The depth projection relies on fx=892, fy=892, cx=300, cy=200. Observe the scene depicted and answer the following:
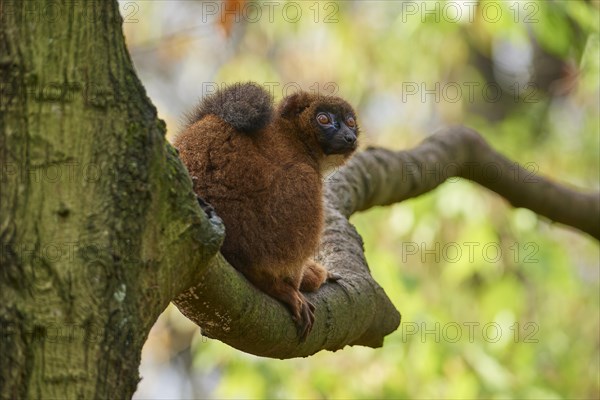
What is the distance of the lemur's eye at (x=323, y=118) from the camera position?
450cm

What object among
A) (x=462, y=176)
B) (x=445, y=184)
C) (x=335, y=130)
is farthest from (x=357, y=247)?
(x=445, y=184)

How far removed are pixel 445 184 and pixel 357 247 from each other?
297cm

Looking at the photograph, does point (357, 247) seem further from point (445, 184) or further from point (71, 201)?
point (445, 184)

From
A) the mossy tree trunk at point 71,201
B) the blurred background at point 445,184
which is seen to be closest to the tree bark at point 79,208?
the mossy tree trunk at point 71,201

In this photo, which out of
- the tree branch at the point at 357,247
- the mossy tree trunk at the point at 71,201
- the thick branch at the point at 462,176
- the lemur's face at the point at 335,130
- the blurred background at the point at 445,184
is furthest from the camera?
the blurred background at the point at 445,184

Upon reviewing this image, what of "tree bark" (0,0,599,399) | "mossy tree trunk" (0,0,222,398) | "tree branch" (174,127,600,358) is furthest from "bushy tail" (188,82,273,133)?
"mossy tree trunk" (0,0,222,398)

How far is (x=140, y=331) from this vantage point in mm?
2131

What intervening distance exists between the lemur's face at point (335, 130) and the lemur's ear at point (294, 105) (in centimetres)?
9

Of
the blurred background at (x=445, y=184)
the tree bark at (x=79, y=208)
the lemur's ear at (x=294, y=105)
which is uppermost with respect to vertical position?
the tree bark at (x=79, y=208)

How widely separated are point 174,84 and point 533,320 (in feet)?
21.6

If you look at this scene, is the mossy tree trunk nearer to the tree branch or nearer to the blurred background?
the tree branch

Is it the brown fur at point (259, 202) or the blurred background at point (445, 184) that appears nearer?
the brown fur at point (259, 202)

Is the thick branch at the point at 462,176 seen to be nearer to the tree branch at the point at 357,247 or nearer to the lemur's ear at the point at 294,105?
the tree branch at the point at 357,247

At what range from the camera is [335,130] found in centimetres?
456
